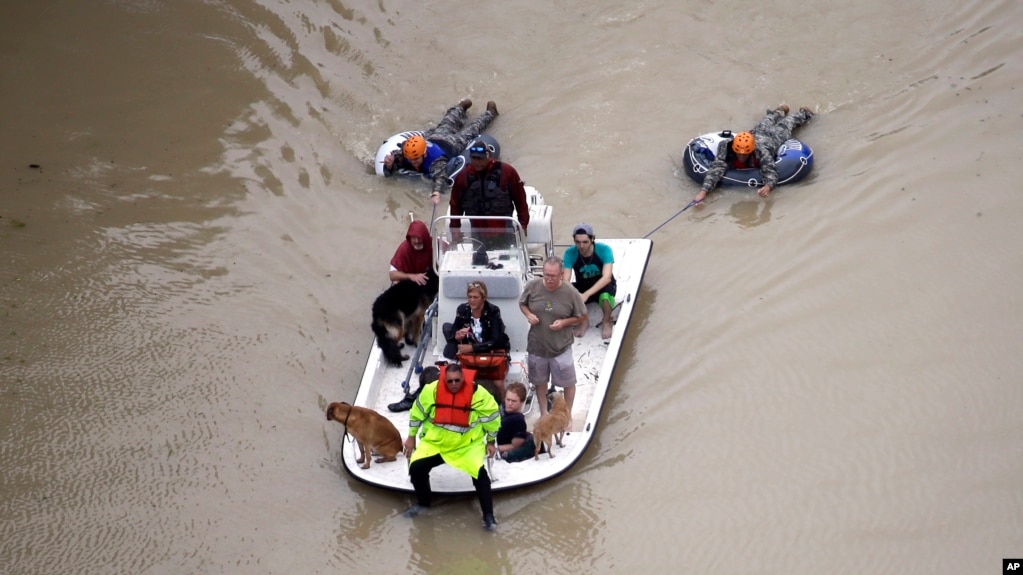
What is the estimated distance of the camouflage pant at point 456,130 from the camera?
12.3 m

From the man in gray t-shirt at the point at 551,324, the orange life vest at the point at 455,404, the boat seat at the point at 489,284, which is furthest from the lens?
the boat seat at the point at 489,284

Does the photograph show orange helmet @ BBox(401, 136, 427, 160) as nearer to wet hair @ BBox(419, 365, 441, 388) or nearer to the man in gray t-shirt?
wet hair @ BBox(419, 365, 441, 388)

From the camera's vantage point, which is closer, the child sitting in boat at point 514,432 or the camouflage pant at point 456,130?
the child sitting in boat at point 514,432

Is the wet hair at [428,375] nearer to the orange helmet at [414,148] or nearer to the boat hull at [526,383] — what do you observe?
the boat hull at [526,383]

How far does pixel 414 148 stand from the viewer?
468 inches

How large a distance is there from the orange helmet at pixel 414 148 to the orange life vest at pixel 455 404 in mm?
4884

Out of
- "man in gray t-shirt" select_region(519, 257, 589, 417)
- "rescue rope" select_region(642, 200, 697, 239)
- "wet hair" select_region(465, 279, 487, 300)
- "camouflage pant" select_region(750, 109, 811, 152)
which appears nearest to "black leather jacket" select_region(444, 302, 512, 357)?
"wet hair" select_region(465, 279, 487, 300)

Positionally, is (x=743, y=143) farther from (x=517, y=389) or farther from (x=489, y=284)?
(x=517, y=389)

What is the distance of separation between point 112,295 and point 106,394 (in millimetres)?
1511

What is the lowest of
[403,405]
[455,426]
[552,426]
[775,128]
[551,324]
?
[403,405]

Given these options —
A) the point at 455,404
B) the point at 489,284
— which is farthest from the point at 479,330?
the point at 455,404

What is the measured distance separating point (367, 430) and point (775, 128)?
6545 mm

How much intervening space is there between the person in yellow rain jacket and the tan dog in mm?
457

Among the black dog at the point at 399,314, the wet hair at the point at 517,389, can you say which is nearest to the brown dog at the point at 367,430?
the wet hair at the point at 517,389
